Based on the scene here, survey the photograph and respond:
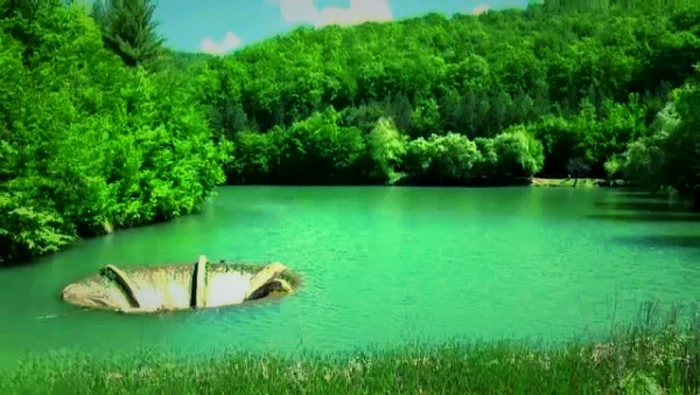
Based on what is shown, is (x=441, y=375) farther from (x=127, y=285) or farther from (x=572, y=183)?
(x=572, y=183)

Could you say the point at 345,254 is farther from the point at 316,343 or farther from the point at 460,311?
the point at 316,343

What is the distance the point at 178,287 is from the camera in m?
21.7

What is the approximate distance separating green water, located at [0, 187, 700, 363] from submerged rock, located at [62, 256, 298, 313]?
66 cm

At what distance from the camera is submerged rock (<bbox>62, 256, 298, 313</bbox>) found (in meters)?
19.4

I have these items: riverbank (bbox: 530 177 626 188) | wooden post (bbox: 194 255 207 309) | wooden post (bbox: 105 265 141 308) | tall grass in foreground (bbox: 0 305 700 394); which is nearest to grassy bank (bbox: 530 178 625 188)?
riverbank (bbox: 530 177 626 188)

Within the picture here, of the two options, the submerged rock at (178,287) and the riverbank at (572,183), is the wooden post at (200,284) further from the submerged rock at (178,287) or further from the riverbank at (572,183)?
the riverbank at (572,183)

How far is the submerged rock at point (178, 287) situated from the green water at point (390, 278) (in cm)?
66

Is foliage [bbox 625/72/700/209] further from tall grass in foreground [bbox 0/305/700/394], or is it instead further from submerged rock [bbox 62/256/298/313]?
tall grass in foreground [bbox 0/305/700/394]

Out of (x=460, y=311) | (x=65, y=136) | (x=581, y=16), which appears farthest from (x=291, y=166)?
(x=460, y=311)

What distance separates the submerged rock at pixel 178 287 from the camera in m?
19.4

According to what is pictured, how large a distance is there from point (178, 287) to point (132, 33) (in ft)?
118

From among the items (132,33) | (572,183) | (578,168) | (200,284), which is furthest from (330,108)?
(200,284)

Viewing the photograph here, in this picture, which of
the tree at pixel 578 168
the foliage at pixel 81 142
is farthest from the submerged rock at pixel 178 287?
the tree at pixel 578 168

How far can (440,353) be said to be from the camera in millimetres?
10719
